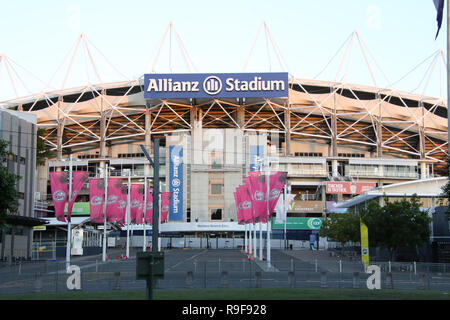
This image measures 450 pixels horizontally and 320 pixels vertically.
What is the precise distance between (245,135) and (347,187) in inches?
904

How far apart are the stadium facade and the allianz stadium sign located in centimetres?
159

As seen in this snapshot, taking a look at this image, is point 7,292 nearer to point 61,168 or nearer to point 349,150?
point 61,168

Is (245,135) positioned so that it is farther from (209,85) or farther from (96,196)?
(96,196)

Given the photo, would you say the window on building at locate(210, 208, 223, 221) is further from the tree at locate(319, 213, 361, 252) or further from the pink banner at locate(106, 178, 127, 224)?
the pink banner at locate(106, 178, 127, 224)

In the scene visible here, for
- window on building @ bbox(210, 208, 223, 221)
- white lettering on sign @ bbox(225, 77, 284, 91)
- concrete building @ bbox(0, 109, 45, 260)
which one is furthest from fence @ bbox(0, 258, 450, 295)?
window on building @ bbox(210, 208, 223, 221)

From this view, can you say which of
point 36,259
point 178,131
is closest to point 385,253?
point 36,259

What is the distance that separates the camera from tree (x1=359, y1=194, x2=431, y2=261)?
182 ft

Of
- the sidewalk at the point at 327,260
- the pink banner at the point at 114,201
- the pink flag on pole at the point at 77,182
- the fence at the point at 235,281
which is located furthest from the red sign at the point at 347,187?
the pink flag on pole at the point at 77,182

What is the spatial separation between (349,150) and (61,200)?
103018 mm

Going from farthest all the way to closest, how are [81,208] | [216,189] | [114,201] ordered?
[81,208] → [216,189] → [114,201]

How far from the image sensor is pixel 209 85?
396 feet

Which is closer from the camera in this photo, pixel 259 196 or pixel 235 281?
pixel 235 281

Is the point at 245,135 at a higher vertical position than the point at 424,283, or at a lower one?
higher

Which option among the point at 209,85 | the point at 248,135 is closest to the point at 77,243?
the point at 209,85
